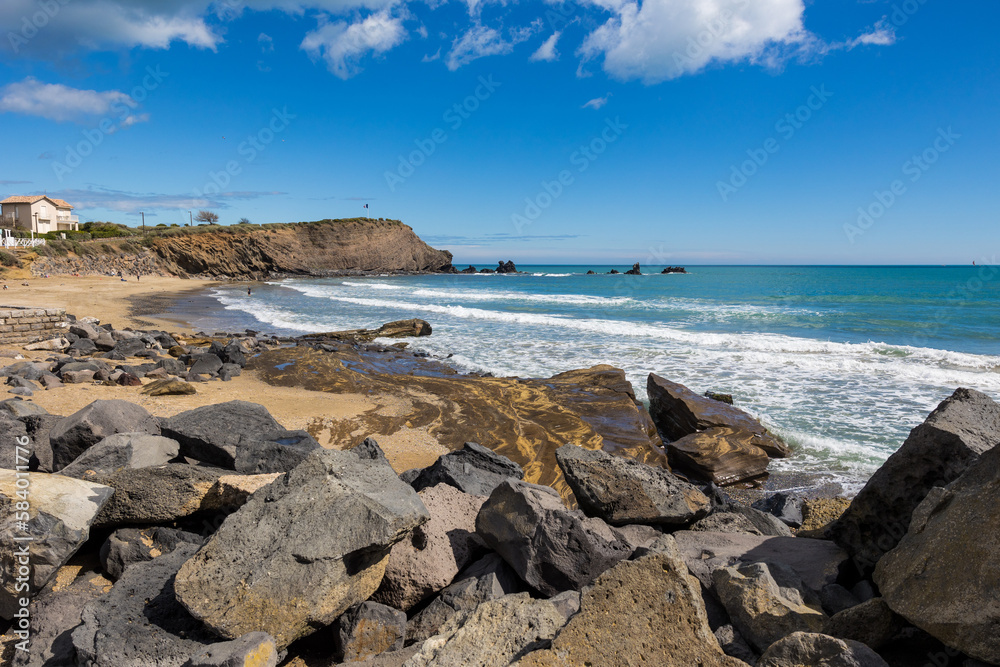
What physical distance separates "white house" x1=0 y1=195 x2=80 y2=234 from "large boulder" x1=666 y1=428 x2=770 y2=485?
251 feet

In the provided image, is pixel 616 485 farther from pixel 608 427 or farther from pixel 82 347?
pixel 82 347

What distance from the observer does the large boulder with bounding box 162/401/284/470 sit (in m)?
4.30

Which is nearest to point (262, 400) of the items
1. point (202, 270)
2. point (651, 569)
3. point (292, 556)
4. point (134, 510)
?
point (134, 510)

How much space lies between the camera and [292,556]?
279cm

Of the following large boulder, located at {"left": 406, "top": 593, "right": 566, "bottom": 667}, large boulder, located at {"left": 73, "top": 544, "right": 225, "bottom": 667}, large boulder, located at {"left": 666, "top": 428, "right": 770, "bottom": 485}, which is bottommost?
large boulder, located at {"left": 666, "top": 428, "right": 770, "bottom": 485}

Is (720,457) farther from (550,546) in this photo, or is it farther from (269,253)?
(269,253)

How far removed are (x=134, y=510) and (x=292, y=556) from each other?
166 centimetres

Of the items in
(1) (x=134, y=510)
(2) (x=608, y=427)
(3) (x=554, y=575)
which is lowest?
(2) (x=608, y=427)

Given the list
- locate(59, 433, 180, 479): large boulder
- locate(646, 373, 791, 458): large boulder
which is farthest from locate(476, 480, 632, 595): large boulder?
locate(646, 373, 791, 458): large boulder

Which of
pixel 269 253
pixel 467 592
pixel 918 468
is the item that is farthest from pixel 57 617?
pixel 269 253

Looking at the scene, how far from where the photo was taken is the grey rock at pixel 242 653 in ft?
7.63

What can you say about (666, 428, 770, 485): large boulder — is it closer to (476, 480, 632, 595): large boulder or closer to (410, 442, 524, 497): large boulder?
(410, 442, 524, 497): large boulder

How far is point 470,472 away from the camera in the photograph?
487cm

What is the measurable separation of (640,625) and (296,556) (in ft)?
6.05
